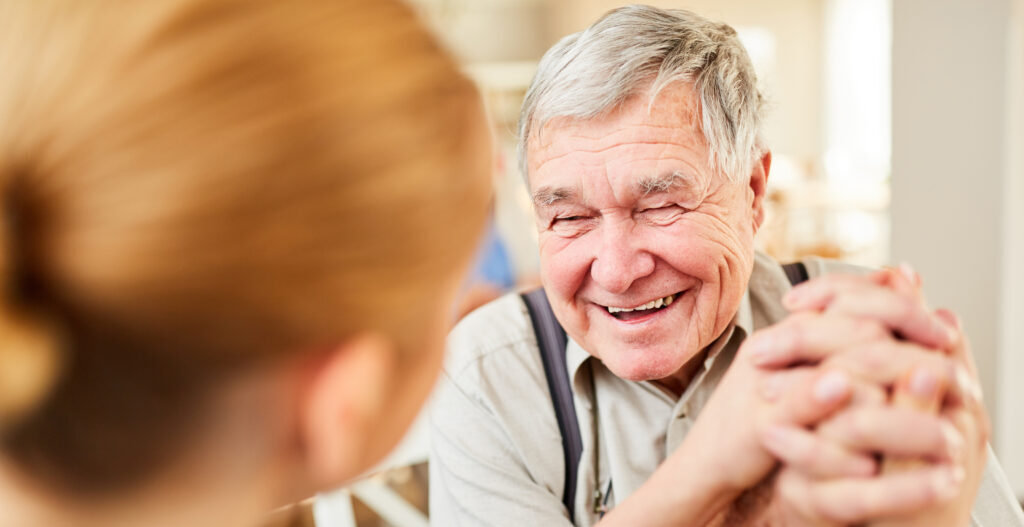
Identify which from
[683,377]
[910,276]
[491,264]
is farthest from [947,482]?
[491,264]

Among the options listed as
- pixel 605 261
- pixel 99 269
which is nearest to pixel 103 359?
pixel 99 269

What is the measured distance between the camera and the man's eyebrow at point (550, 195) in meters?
1.24

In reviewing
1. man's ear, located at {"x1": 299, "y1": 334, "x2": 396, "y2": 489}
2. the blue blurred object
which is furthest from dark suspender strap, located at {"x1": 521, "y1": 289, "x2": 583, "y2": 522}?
man's ear, located at {"x1": 299, "y1": 334, "x2": 396, "y2": 489}

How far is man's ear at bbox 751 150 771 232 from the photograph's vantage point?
1378 mm

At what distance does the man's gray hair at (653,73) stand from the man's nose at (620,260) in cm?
17

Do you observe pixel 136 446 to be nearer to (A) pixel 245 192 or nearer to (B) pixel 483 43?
(A) pixel 245 192

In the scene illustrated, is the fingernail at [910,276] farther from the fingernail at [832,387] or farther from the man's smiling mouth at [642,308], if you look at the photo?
the man's smiling mouth at [642,308]

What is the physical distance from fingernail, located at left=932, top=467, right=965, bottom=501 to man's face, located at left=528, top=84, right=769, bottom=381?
46 cm

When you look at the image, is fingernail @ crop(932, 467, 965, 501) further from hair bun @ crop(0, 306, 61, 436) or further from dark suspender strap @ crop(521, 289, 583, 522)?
hair bun @ crop(0, 306, 61, 436)

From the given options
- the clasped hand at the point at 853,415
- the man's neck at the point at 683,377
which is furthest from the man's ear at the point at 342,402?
the man's neck at the point at 683,377

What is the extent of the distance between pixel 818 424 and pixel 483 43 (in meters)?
8.72

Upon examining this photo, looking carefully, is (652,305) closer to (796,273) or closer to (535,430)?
(535,430)

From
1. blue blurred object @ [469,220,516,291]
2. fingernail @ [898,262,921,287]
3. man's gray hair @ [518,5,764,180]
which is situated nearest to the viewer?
blue blurred object @ [469,220,516,291]

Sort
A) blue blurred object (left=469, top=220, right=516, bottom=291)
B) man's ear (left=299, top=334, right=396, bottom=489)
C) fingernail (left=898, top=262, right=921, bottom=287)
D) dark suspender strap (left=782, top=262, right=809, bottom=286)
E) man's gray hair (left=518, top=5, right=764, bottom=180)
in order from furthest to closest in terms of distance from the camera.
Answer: dark suspender strap (left=782, top=262, right=809, bottom=286), man's gray hair (left=518, top=5, right=764, bottom=180), fingernail (left=898, top=262, right=921, bottom=287), blue blurred object (left=469, top=220, right=516, bottom=291), man's ear (left=299, top=334, right=396, bottom=489)
